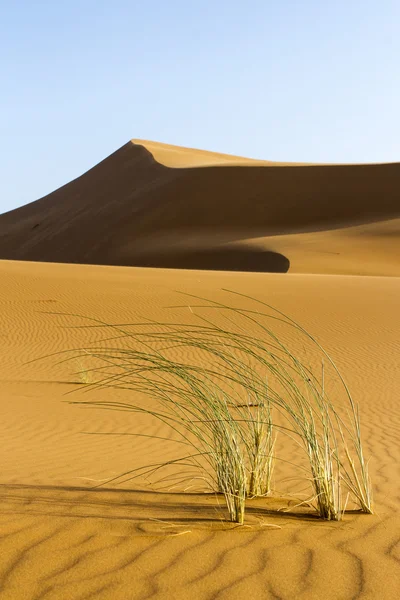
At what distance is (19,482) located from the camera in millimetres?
4336

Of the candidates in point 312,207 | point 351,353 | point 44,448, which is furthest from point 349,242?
point 44,448

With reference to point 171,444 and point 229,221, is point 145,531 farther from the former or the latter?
point 229,221

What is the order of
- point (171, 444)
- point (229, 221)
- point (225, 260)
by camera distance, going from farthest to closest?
1. point (229, 221)
2. point (225, 260)
3. point (171, 444)

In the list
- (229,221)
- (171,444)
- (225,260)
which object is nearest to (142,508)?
(171,444)

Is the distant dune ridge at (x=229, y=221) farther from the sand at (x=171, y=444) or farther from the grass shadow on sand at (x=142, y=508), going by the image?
the grass shadow on sand at (x=142, y=508)

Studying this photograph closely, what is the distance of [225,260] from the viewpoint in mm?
40375

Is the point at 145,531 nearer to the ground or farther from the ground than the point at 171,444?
farther from the ground

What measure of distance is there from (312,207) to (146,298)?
33.2m

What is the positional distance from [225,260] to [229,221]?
425 inches

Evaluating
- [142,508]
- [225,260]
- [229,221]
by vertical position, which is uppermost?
[229,221]

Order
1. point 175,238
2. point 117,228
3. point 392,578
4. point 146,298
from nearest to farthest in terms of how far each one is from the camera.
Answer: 1. point 392,578
2. point 146,298
3. point 175,238
4. point 117,228

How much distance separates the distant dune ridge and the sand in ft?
0.80

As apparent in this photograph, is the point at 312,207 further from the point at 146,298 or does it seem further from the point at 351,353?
the point at 351,353

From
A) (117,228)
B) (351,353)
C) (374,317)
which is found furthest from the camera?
(117,228)
